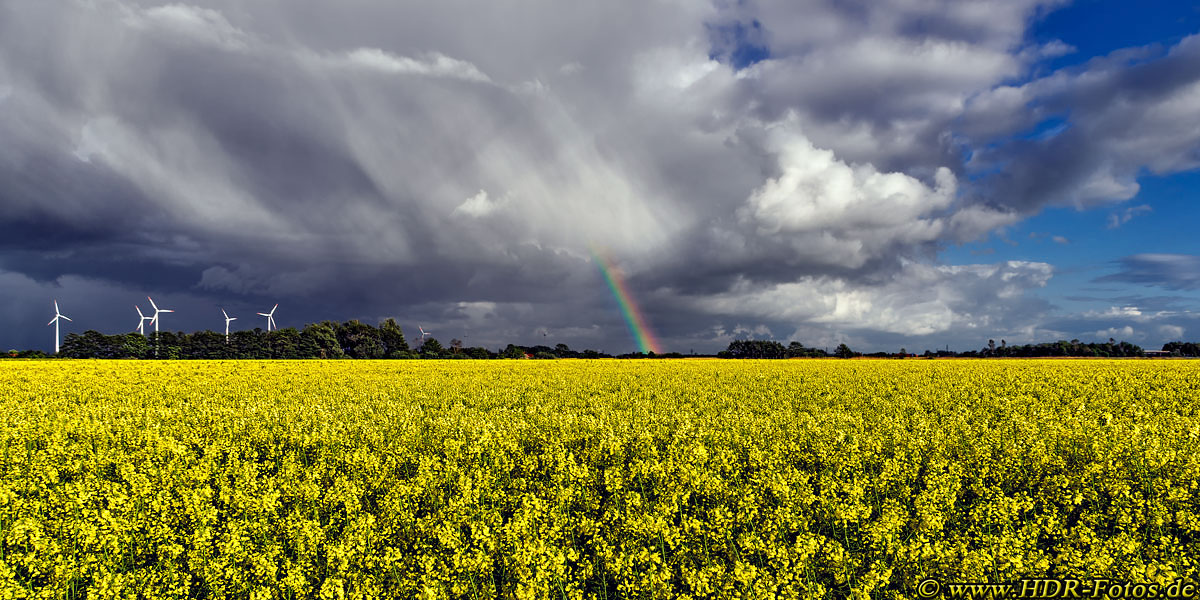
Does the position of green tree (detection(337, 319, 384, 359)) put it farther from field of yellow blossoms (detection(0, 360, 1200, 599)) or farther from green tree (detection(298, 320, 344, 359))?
field of yellow blossoms (detection(0, 360, 1200, 599))

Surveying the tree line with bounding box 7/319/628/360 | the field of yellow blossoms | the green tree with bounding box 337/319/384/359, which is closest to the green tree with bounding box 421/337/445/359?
the tree line with bounding box 7/319/628/360

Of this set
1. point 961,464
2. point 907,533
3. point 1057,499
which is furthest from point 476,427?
point 1057,499

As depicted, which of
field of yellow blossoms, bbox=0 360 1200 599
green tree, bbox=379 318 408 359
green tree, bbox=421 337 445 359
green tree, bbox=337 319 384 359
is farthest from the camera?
green tree, bbox=379 318 408 359

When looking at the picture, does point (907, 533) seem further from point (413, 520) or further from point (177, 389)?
point (177, 389)

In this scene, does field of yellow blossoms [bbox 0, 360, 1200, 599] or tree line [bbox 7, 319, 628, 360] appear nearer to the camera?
field of yellow blossoms [bbox 0, 360, 1200, 599]

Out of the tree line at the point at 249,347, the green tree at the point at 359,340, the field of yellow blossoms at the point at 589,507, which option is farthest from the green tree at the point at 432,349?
the field of yellow blossoms at the point at 589,507

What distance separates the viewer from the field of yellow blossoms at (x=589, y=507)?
24.3ft

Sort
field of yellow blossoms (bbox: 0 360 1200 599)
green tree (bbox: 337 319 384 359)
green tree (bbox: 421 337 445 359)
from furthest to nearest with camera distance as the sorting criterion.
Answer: green tree (bbox: 337 319 384 359) → green tree (bbox: 421 337 445 359) → field of yellow blossoms (bbox: 0 360 1200 599)

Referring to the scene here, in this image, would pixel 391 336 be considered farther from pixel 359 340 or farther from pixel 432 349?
pixel 432 349

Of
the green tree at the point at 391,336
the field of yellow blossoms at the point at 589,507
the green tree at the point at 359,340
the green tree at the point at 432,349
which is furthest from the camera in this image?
the green tree at the point at 391,336

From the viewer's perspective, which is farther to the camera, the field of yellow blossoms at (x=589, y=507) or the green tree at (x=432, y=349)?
the green tree at (x=432, y=349)

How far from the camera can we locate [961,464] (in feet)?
33.9

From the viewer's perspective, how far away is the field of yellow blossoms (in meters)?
7.41

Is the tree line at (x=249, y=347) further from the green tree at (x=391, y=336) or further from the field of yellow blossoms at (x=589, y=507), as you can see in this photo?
the field of yellow blossoms at (x=589, y=507)
